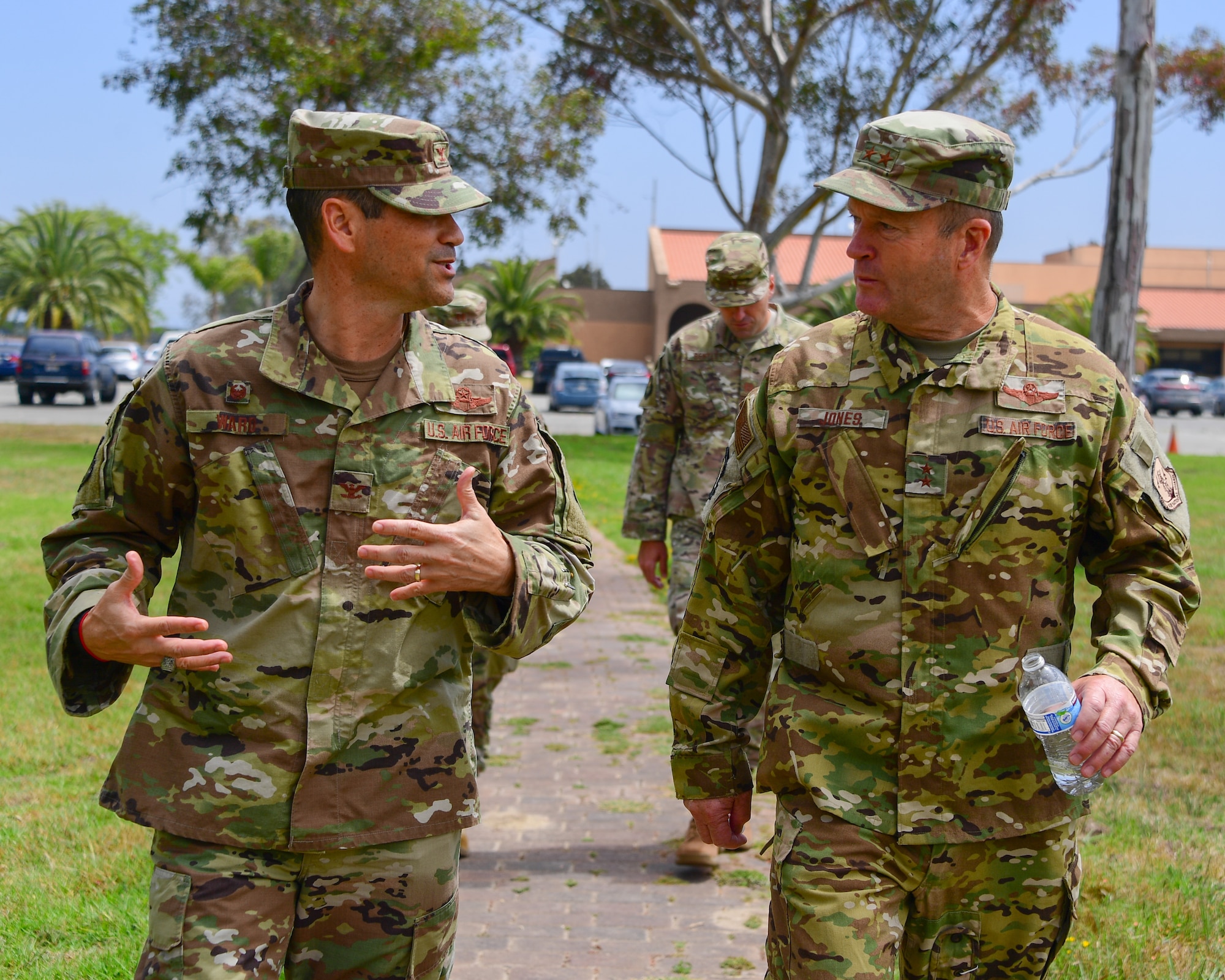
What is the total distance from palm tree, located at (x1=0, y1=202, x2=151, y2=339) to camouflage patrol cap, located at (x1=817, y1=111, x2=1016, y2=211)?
56.2 metres

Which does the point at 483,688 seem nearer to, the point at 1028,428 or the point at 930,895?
the point at 930,895

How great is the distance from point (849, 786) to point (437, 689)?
3.03 ft

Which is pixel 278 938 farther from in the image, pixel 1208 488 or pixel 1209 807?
pixel 1208 488

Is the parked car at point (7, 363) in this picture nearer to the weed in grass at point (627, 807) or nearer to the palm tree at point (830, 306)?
the palm tree at point (830, 306)

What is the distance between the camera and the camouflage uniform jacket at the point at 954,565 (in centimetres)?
297

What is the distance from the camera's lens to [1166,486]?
10.1 ft

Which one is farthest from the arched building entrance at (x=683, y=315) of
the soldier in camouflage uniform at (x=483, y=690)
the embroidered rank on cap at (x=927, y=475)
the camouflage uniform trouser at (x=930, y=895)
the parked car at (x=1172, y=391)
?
the camouflage uniform trouser at (x=930, y=895)

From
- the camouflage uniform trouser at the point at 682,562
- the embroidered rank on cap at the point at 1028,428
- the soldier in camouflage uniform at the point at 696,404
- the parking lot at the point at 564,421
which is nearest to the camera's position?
the embroidered rank on cap at the point at 1028,428

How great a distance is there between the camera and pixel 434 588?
2.80m

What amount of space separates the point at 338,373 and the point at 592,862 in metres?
3.35

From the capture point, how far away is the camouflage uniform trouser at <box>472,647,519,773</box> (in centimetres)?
591

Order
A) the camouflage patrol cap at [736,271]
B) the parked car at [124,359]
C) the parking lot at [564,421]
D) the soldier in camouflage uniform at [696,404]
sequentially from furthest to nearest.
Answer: the parked car at [124,359], the parking lot at [564,421], the soldier in camouflage uniform at [696,404], the camouflage patrol cap at [736,271]

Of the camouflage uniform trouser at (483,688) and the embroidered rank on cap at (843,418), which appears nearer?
the embroidered rank on cap at (843,418)

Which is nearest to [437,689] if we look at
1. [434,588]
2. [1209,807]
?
[434,588]
